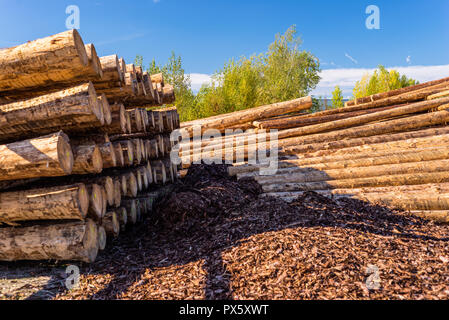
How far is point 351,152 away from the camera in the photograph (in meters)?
6.90

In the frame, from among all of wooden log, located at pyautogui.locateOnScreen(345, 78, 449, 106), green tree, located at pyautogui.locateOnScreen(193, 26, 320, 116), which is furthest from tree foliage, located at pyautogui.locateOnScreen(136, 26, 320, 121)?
wooden log, located at pyautogui.locateOnScreen(345, 78, 449, 106)

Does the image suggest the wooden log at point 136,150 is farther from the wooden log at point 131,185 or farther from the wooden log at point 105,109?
the wooden log at point 105,109

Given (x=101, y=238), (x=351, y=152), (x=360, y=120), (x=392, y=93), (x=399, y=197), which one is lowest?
(x=101, y=238)

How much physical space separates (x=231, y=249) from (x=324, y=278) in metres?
1.18

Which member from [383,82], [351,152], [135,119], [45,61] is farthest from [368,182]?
[383,82]

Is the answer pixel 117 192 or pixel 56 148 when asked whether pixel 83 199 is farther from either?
pixel 117 192

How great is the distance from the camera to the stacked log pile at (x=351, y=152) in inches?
206

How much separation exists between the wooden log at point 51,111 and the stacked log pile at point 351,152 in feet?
11.1

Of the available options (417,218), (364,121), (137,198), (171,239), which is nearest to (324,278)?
(171,239)

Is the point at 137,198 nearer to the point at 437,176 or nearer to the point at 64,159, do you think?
the point at 64,159

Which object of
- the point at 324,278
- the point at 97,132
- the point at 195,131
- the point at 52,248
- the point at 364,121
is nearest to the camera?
the point at 324,278

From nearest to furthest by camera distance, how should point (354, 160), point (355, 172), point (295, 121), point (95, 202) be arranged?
point (95, 202) < point (355, 172) < point (354, 160) < point (295, 121)

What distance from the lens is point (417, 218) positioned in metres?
4.58

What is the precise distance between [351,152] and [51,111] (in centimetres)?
609
